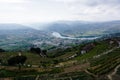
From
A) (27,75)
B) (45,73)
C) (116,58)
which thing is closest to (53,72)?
(45,73)

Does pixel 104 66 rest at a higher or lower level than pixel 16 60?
lower

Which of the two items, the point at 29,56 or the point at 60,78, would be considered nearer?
the point at 60,78

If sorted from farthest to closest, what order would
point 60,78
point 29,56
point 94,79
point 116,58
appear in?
point 29,56
point 116,58
point 60,78
point 94,79

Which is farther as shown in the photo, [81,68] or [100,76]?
[81,68]

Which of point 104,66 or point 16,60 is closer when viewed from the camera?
point 104,66

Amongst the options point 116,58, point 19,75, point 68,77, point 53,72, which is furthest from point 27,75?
point 116,58

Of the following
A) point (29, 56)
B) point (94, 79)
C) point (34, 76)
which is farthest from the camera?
point (29, 56)

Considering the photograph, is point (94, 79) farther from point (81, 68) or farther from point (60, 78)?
point (81, 68)

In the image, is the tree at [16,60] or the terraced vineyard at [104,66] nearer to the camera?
the terraced vineyard at [104,66]

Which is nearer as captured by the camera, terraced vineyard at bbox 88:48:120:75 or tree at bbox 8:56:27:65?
terraced vineyard at bbox 88:48:120:75

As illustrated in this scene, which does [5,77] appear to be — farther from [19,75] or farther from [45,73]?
[45,73]
